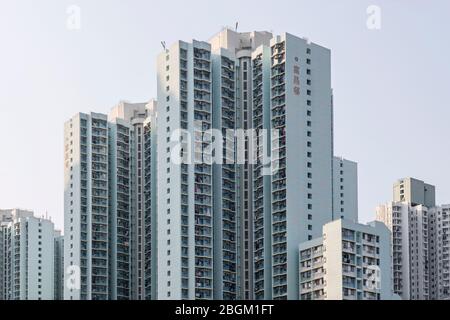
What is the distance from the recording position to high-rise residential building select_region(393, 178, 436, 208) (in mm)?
76938

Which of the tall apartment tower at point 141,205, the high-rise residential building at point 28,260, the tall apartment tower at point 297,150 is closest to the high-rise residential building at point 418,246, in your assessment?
the tall apartment tower at point 141,205

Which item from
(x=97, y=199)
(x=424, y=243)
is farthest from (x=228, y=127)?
(x=424, y=243)

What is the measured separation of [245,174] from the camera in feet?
175

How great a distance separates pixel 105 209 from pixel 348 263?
18.6m

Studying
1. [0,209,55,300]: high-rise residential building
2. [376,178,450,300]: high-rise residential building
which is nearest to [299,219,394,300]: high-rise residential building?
[376,178,450,300]: high-rise residential building

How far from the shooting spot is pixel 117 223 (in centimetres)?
5941

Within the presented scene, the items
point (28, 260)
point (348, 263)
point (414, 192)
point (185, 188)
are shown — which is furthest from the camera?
point (414, 192)

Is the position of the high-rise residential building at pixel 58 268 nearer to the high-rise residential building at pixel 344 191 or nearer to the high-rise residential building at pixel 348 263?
the high-rise residential building at pixel 344 191

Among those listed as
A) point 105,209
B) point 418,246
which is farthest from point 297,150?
point 418,246

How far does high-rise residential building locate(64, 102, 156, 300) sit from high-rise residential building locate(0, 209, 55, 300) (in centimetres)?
1475

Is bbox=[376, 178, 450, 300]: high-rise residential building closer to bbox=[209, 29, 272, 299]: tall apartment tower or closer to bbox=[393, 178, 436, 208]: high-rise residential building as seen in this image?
bbox=[393, 178, 436, 208]: high-rise residential building

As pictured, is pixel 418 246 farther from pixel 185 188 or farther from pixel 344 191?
pixel 185 188

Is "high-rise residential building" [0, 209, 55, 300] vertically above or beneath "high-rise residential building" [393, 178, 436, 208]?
beneath
